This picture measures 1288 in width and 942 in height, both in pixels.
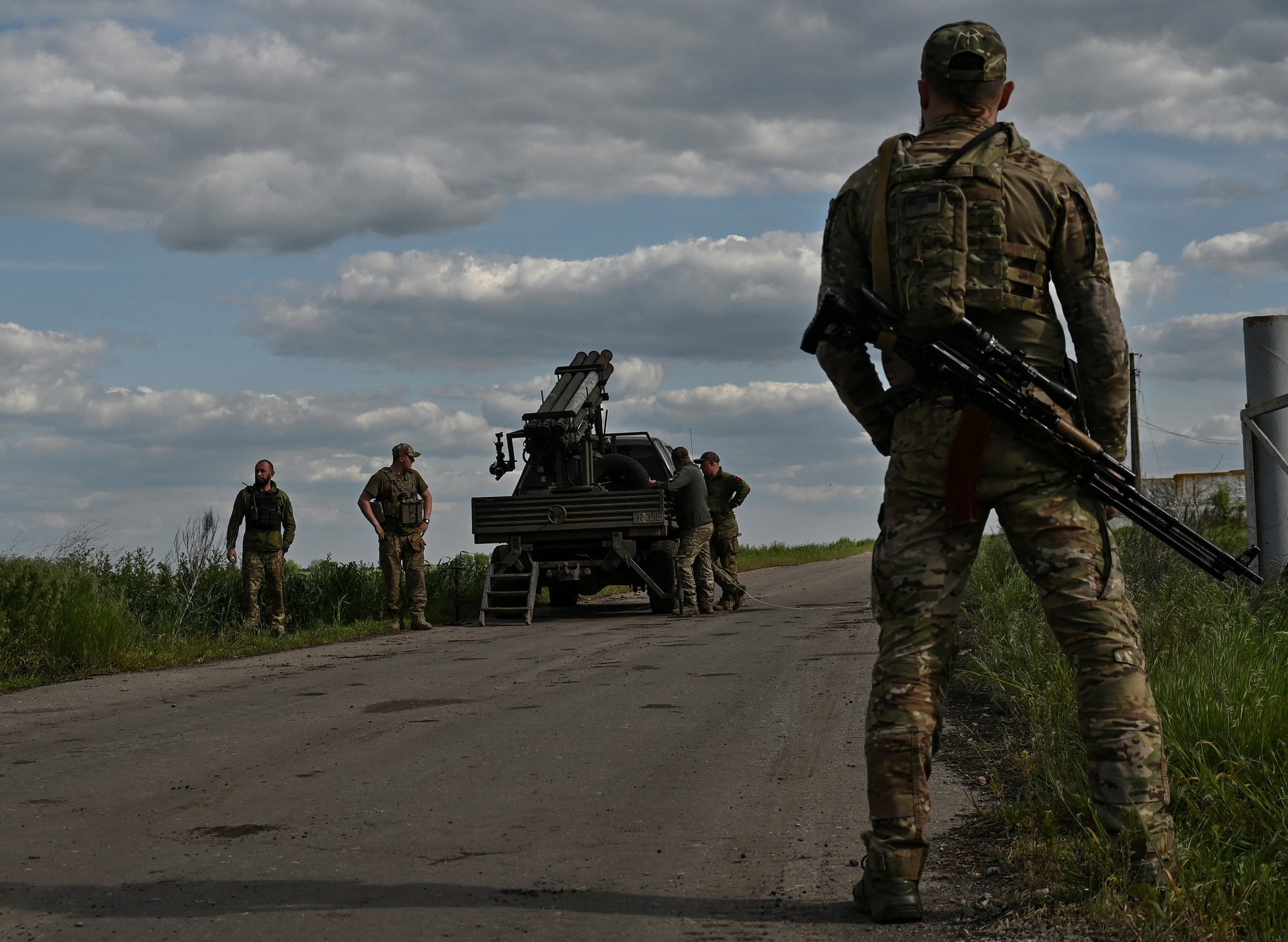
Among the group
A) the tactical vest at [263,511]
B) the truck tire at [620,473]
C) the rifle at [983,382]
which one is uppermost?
the truck tire at [620,473]

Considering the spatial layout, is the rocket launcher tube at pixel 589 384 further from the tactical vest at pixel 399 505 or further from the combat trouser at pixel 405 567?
the combat trouser at pixel 405 567

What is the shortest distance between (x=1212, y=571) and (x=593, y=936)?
82.6 inches

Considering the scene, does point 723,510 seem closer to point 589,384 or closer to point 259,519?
point 589,384

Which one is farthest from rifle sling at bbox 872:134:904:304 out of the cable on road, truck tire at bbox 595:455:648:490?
truck tire at bbox 595:455:648:490

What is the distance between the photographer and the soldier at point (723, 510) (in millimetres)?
17703

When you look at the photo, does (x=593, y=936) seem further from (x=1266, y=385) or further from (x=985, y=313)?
(x=1266, y=385)

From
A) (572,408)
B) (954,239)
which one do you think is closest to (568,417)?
(572,408)

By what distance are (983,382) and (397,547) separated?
12391 millimetres

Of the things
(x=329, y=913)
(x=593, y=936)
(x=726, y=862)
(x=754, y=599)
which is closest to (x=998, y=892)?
(x=726, y=862)

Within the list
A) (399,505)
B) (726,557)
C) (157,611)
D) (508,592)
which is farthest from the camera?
(726,557)

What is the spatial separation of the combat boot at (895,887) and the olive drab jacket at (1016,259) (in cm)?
116

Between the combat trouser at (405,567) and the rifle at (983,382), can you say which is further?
the combat trouser at (405,567)

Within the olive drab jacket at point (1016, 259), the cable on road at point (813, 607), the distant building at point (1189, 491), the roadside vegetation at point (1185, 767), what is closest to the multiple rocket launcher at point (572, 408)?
the cable on road at point (813, 607)

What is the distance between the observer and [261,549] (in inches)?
575
